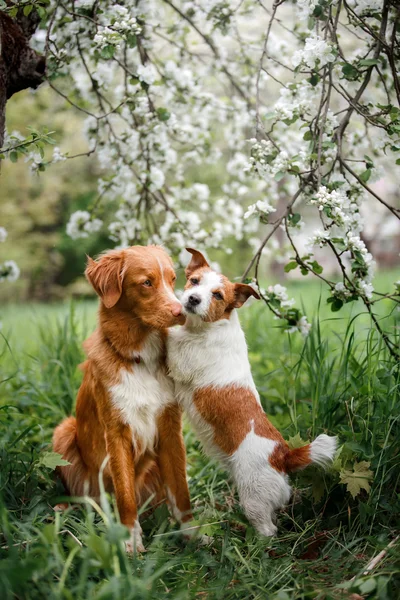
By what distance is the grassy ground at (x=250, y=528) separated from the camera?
208 centimetres

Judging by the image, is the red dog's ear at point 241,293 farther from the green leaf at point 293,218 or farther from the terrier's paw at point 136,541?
the terrier's paw at point 136,541

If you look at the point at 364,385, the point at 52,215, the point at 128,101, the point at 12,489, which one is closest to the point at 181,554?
the point at 12,489

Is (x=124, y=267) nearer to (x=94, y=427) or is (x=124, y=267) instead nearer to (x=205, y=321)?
(x=205, y=321)

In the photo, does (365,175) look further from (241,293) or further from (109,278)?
(109,278)

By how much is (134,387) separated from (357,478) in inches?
44.8

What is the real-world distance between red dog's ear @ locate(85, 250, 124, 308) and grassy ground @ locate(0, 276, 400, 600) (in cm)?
90

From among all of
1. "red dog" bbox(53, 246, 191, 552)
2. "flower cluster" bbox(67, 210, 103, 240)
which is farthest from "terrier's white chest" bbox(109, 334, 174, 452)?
"flower cluster" bbox(67, 210, 103, 240)

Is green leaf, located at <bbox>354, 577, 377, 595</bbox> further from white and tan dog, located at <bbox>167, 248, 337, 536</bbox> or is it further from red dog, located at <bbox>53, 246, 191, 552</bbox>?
red dog, located at <bbox>53, 246, 191, 552</bbox>

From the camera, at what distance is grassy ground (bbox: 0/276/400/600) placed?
2.08 metres

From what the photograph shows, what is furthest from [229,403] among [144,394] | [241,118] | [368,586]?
[241,118]

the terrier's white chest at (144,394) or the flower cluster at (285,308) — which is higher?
the flower cluster at (285,308)

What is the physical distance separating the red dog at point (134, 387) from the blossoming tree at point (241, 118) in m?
0.63

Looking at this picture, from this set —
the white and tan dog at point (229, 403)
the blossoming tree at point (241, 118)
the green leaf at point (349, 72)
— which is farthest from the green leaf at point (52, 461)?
the green leaf at point (349, 72)

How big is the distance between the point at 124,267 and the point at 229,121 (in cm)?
325
